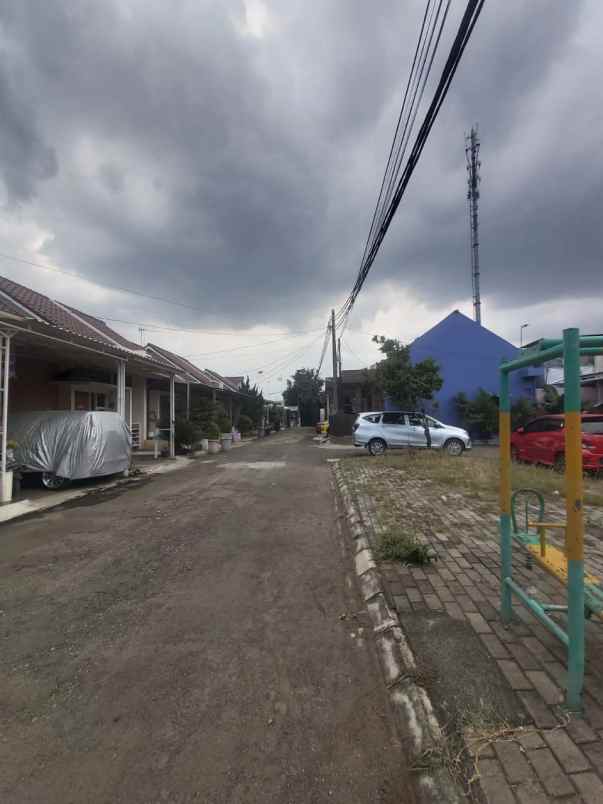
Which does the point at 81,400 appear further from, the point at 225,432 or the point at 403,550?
the point at 403,550

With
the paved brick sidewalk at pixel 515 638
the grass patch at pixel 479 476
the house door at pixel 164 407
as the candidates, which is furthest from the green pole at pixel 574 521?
the house door at pixel 164 407

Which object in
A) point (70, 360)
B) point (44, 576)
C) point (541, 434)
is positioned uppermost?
point (70, 360)

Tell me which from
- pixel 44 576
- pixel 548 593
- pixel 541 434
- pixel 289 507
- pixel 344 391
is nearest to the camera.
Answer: pixel 548 593

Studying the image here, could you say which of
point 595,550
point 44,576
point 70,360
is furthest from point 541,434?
point 70,360

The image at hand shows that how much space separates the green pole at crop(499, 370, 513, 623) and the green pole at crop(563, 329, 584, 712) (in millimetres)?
712

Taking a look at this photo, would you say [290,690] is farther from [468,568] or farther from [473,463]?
[473,463]

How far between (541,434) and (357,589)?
9102 millimetres

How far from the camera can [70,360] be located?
471 inches

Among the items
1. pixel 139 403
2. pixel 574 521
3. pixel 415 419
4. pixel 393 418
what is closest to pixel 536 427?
pixel 415 419

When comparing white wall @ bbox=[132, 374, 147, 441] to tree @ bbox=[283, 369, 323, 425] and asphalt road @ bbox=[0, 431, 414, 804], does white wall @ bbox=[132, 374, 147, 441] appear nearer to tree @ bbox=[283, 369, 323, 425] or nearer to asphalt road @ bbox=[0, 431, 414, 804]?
asphalt road @ bbox=[0, 431, 414, 804]

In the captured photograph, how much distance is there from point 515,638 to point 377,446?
12237 millimetres

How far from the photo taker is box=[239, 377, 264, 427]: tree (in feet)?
91.9

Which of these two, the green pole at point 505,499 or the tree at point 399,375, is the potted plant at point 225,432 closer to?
the tree at point 399,375

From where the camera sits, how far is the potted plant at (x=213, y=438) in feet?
56.9
